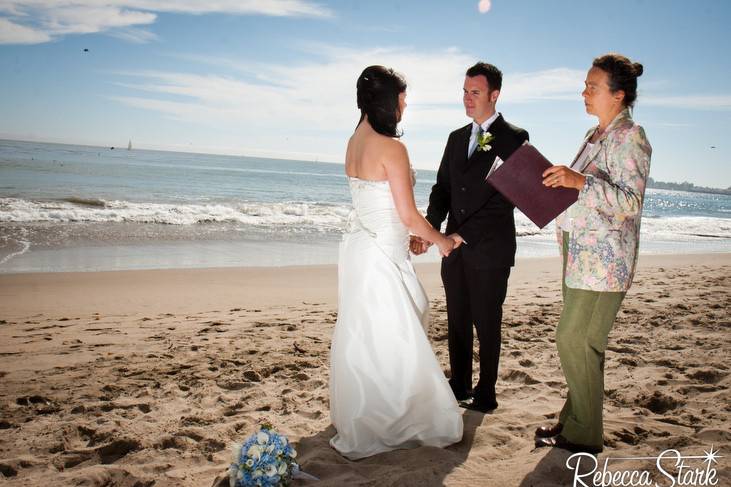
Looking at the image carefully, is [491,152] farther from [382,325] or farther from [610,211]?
[382,325]

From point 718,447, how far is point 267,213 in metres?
19.8

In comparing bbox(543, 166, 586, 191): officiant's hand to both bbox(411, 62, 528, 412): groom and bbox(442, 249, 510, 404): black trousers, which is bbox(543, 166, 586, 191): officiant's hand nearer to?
bbox(411, 62, 528, 412): groom

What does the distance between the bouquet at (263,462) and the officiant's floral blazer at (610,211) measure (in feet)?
5.72

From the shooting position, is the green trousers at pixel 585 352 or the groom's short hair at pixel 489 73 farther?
the groom's short hair at pixel 489 73

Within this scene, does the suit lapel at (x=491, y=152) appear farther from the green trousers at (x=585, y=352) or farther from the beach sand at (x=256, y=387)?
the beach sand at (x=256, y=387)

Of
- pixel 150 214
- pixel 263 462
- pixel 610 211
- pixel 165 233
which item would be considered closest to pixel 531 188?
pixel 610 211

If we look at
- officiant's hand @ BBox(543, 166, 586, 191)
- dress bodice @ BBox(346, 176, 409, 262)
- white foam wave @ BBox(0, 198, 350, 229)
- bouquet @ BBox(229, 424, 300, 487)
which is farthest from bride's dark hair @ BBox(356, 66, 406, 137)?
white foam wave @ BBox(0, 198, 350, 229)

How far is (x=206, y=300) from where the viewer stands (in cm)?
782

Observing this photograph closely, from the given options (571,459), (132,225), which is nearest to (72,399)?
(571,459)

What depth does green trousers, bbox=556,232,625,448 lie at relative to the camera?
2.98 metres

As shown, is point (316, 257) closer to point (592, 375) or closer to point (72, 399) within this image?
point (72, 399)

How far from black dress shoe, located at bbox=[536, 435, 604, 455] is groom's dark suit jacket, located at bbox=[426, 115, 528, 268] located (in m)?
1.17

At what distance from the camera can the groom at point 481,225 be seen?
3875mm

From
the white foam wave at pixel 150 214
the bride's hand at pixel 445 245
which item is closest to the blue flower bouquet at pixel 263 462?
the bride's hand at pixel 445 245
